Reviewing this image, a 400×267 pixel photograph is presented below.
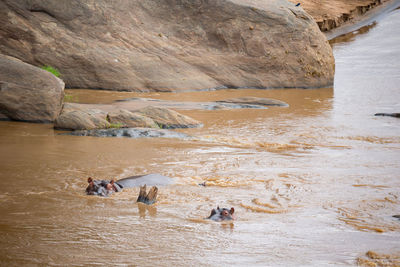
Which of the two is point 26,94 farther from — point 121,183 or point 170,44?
point 170,44

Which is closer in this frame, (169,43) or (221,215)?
(221,215)

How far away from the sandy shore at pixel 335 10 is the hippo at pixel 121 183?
24.4m

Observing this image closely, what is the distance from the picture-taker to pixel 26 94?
9.72 metres

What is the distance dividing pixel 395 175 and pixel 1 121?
6906 millimetres

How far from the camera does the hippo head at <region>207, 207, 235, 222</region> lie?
487 cm

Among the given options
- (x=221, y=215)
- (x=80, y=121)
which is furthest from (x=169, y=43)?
(x=221, y=215)

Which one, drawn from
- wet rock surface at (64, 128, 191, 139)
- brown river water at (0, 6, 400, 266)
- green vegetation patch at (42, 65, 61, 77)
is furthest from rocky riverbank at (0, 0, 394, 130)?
brown river water at (0, 6, 400, 266)

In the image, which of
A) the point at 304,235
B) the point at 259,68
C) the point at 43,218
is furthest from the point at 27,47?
the point at 304,235

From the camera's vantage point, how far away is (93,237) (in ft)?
14.4

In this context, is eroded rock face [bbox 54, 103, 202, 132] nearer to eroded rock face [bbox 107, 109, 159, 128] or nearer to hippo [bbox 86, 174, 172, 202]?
eroded rock face [bbox 107, 109, 159, 128]

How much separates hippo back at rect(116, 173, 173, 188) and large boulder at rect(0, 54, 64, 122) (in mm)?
4258

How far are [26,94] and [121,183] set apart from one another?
177 inches

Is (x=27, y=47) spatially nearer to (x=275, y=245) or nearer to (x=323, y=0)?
(x=275, y=245)

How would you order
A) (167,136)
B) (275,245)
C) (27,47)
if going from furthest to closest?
(27,47)
(167,136)
(275,245)
